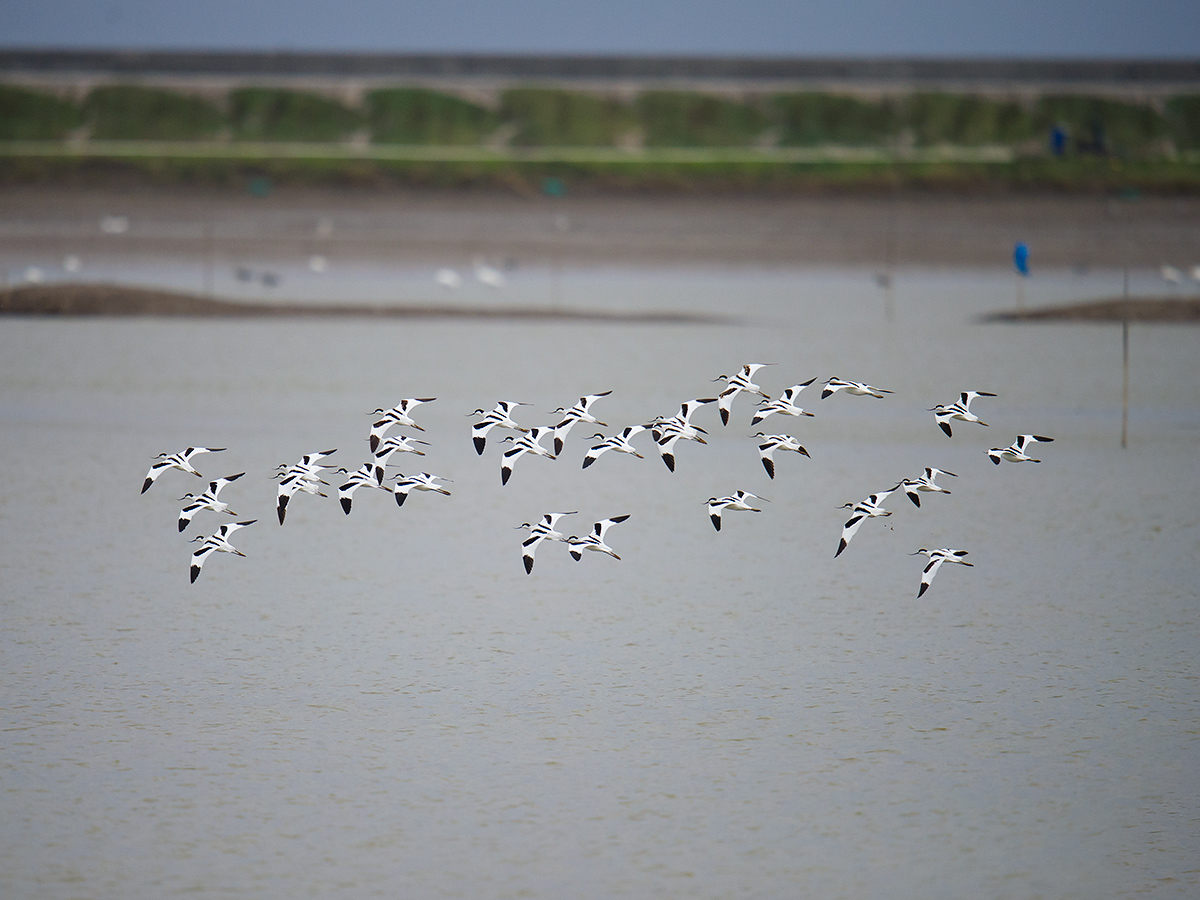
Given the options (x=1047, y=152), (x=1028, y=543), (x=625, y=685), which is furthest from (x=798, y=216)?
(x=625, y=685)

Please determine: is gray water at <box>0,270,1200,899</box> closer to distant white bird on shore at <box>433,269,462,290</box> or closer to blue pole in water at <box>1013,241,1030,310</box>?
blue pole in water at <box>1013,241,1030,310</box>

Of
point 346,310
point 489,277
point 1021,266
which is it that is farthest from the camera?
point 489,277

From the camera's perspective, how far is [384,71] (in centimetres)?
7825

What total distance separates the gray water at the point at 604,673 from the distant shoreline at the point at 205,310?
1348 centimetres

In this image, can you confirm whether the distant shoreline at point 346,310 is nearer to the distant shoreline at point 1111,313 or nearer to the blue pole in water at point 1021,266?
the distant shoreline at point 1111,313

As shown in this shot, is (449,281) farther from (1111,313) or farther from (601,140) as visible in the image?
(601,140)

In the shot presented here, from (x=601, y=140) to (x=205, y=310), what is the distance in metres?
38.3

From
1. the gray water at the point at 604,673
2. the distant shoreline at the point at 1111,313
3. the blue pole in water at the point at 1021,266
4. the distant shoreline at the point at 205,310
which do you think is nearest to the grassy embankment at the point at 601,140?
the blue pole in water at the point at 1021,266

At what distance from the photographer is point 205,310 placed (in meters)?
34.6

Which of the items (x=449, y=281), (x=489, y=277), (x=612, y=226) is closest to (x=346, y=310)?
(x=449, y=281)

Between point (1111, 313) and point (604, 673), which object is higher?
point (1111, 313)

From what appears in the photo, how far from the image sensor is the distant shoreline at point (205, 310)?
111 feet

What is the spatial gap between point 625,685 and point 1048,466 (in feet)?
30.8

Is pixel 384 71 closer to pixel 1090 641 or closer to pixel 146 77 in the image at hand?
pixel 146 77
